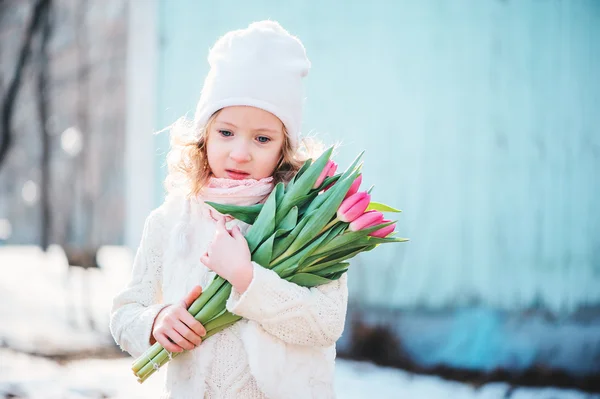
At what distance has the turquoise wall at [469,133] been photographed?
387 cm

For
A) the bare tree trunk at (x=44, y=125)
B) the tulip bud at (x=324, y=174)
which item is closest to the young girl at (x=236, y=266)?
the tulip bud at (x=324, y=174)

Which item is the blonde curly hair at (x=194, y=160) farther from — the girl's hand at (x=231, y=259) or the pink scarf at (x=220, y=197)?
the girl's hand at (x=231, y=259)

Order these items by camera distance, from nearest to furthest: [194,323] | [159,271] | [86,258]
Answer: [194,323] → [159,271] → [86,258]

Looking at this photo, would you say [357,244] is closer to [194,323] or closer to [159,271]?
[194,323]

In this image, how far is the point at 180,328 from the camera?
63.2 inches

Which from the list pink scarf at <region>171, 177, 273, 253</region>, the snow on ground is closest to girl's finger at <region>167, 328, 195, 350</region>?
pink scarf at <region>171, 177, 273, 253</region>

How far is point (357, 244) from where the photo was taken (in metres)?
1.65

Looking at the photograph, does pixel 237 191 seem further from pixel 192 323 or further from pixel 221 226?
pixel 192 323

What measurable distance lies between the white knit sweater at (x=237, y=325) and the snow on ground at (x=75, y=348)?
201 cm

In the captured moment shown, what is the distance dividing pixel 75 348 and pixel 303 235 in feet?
11.8

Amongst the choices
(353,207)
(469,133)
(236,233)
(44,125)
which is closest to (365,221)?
(353,207)

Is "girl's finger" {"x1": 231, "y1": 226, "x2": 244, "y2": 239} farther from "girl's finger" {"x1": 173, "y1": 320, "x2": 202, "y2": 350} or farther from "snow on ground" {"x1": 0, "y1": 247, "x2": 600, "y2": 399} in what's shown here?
"snow on ground" {"x1": 0, "y1": 247, "x2": 600, "y2": 399}

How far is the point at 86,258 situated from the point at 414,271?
8.95 ft

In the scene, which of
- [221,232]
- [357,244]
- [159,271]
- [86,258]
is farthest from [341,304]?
[86,258]
